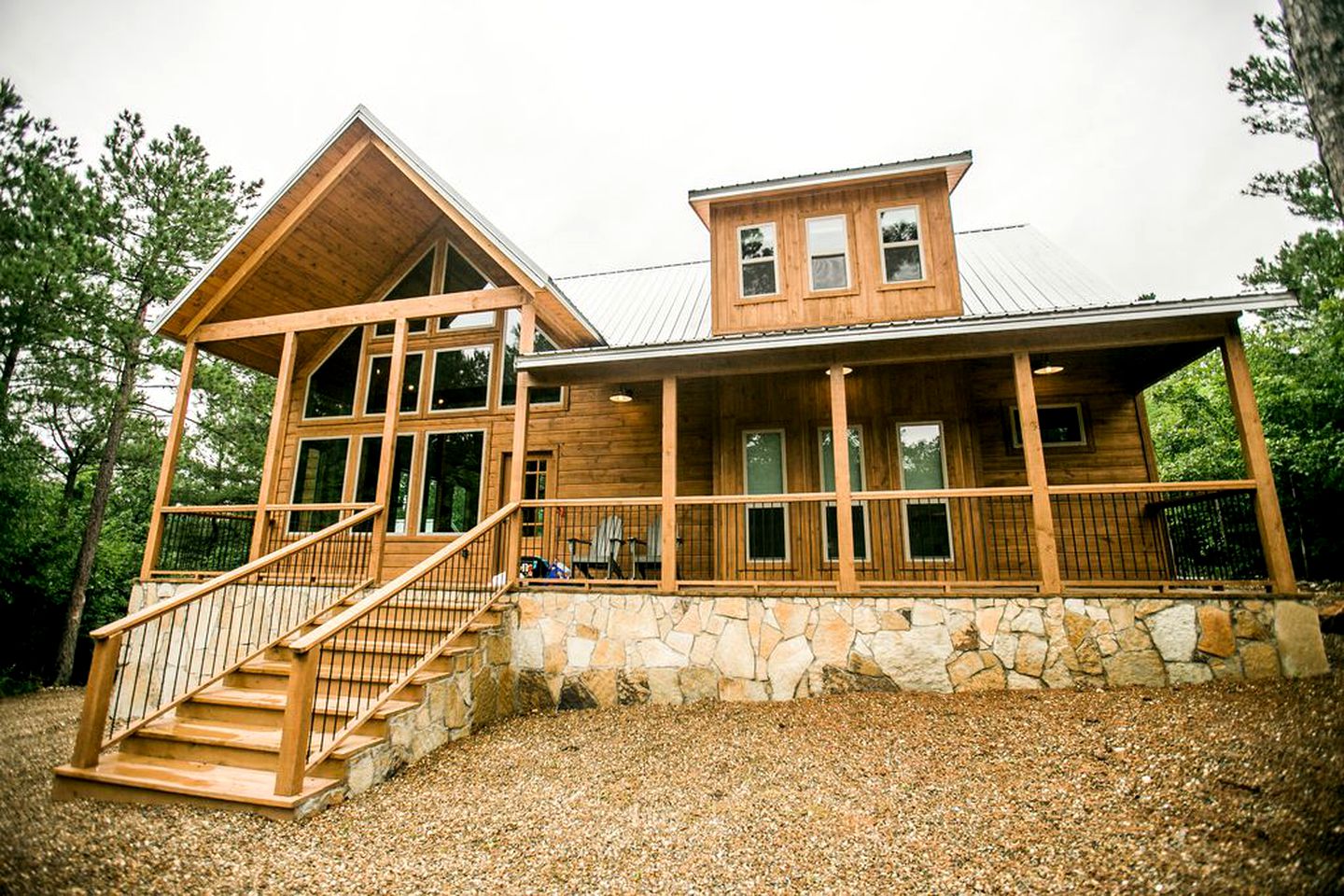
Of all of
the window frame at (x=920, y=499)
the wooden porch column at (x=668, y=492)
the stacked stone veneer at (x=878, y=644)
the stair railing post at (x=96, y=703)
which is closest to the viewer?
the stair railing post at (x=96, y=703)

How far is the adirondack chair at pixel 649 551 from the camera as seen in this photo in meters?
8.15

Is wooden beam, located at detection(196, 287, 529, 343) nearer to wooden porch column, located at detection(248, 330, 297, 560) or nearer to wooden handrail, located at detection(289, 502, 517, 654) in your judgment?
wooden porch column, located at detection(248, 330, 297, 560)

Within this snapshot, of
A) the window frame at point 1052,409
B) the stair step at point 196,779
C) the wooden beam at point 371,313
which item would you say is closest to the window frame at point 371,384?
the wooden beam at point 371,313

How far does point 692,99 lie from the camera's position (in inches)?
1646

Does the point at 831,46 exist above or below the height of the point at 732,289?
above

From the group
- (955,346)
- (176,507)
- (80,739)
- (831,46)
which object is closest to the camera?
(80,739)

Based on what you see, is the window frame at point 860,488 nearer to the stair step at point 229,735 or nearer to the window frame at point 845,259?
the window frame at point 845,259

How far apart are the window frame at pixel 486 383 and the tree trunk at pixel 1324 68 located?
30.0ft

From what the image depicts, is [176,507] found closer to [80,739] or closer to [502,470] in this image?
[502,470]

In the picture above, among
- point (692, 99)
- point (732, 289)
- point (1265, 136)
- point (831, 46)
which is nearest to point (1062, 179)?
point (692, 99)

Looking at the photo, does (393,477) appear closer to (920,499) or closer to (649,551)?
(649,551)

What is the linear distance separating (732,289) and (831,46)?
1579 cm

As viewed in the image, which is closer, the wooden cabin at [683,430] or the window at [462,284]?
the wooden cabin at [683,430]

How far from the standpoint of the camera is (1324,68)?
9.59ft
